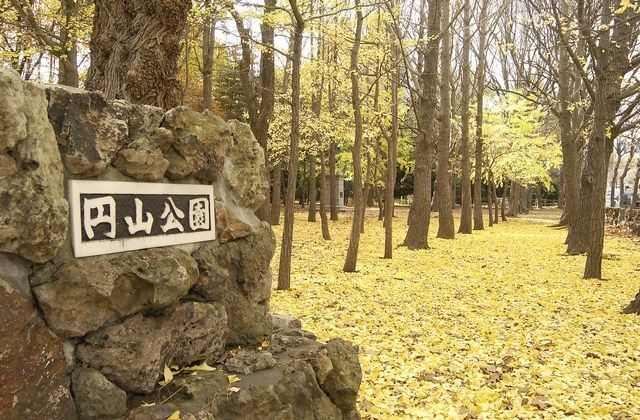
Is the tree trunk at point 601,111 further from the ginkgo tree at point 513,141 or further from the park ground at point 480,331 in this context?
the ginkgo tree at point 513,141

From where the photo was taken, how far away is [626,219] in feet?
68.8

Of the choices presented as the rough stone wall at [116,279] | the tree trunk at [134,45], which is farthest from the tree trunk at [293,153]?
the rough stone wall at [116,279]

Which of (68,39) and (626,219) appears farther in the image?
(626,219)

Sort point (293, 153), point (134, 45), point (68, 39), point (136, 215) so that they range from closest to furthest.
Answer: point (136, 215) < point (134, 45) < point (293, 153) < point (68, 39)

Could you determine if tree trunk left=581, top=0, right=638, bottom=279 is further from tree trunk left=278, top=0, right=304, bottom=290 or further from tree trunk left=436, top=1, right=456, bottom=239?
tree trunk left=436, top=1, right=456, bottom=239

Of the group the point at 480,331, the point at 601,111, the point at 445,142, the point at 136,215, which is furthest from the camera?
the point at 445,142

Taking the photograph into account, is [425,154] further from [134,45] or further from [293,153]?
[134,45]

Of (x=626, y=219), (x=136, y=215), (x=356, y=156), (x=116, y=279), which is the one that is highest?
(x=356, y=156)

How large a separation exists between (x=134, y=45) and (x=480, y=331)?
485 centimetres

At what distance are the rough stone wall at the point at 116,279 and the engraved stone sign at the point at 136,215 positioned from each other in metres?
0.05

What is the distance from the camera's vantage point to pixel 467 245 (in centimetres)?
1493

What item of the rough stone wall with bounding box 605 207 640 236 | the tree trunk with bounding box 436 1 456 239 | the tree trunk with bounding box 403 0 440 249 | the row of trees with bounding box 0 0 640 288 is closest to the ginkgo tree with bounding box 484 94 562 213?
the row of trees with bounding box 0 0 640 288

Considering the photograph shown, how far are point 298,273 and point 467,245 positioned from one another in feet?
24.0

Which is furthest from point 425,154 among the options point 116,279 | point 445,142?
point 116,279
